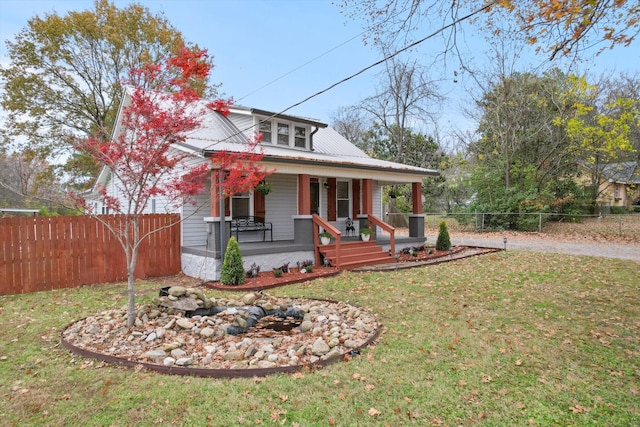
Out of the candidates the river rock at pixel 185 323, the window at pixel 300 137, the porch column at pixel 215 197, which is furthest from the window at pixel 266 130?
the river rock at pixel 185 323

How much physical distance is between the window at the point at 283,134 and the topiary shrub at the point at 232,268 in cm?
598

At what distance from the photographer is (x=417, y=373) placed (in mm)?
3908

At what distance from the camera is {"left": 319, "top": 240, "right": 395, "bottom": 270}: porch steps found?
10695 mm

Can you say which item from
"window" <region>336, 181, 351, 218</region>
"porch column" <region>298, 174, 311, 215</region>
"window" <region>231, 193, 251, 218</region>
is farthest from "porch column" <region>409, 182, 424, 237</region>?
"window" <region>231, 193, 251, 218</region>

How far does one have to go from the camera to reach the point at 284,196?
13.2 m

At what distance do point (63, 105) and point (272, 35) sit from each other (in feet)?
61.9

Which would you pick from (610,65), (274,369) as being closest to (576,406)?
(274,369)

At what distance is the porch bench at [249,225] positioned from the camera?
1159cm

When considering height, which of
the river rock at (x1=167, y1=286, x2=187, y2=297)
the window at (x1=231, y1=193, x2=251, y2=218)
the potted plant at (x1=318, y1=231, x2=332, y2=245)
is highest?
the window at (x1=231, y1=193, x2=251, y2=218)

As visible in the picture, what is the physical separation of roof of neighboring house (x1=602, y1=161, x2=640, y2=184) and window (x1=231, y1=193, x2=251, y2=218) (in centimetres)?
2279

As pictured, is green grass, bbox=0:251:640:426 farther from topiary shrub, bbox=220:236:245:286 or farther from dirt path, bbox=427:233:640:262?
dirt path, bbox=427:233:640:262

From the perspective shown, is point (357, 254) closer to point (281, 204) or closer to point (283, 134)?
point (281, 204)

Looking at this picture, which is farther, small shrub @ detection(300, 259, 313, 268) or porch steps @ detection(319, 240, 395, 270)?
porch steps @ detection(319, 240, 395, 270)

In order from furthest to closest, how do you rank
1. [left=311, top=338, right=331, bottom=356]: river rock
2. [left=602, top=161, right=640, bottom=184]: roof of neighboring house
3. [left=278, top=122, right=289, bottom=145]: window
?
[left=602, top=161, right=640, bottom=184]: roof of neighboring house → [left=278, top=122, right=289, bottom=145]: window → [left=311, top=338, right=331, bottom=356]: river rock
